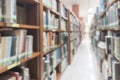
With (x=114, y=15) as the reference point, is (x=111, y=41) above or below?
below

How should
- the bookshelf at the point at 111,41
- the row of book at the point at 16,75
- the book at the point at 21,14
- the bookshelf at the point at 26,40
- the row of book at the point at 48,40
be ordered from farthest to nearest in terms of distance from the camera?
the row of book at the point at 48,40, the bookshelf at the point at 111,41, the book at the point at 21,14, the row of book at the point at 16,75, the bookshelf at the point at 26,40

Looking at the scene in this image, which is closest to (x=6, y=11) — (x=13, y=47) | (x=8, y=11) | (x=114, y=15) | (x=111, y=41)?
(x=8, y=11)

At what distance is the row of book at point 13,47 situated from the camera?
4.94 ft

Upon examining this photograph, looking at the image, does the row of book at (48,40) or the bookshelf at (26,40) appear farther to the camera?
the row of book at (48,40)

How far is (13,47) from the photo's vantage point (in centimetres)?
167

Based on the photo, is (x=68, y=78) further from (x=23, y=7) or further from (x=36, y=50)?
(x=23, y=7)

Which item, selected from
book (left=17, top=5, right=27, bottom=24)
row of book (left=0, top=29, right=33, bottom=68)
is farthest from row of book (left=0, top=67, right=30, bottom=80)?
book (left=17, top=5, right=27, bottom=24)

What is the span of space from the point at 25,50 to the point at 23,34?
0.20 meters

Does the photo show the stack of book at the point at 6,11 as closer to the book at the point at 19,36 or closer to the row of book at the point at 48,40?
the book at the point at 19,36

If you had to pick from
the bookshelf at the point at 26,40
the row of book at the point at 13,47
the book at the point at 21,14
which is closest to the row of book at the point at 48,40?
the bookshelf at the point at 26,40

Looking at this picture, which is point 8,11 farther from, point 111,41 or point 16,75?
point 111,41

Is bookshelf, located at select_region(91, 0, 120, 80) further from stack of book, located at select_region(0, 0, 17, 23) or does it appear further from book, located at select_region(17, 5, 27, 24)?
stack of book, located at select_region(0, 0, 17, 23)

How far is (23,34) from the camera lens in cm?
192

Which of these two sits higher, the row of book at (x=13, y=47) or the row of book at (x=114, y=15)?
the row of book at (x=114, y=15)
